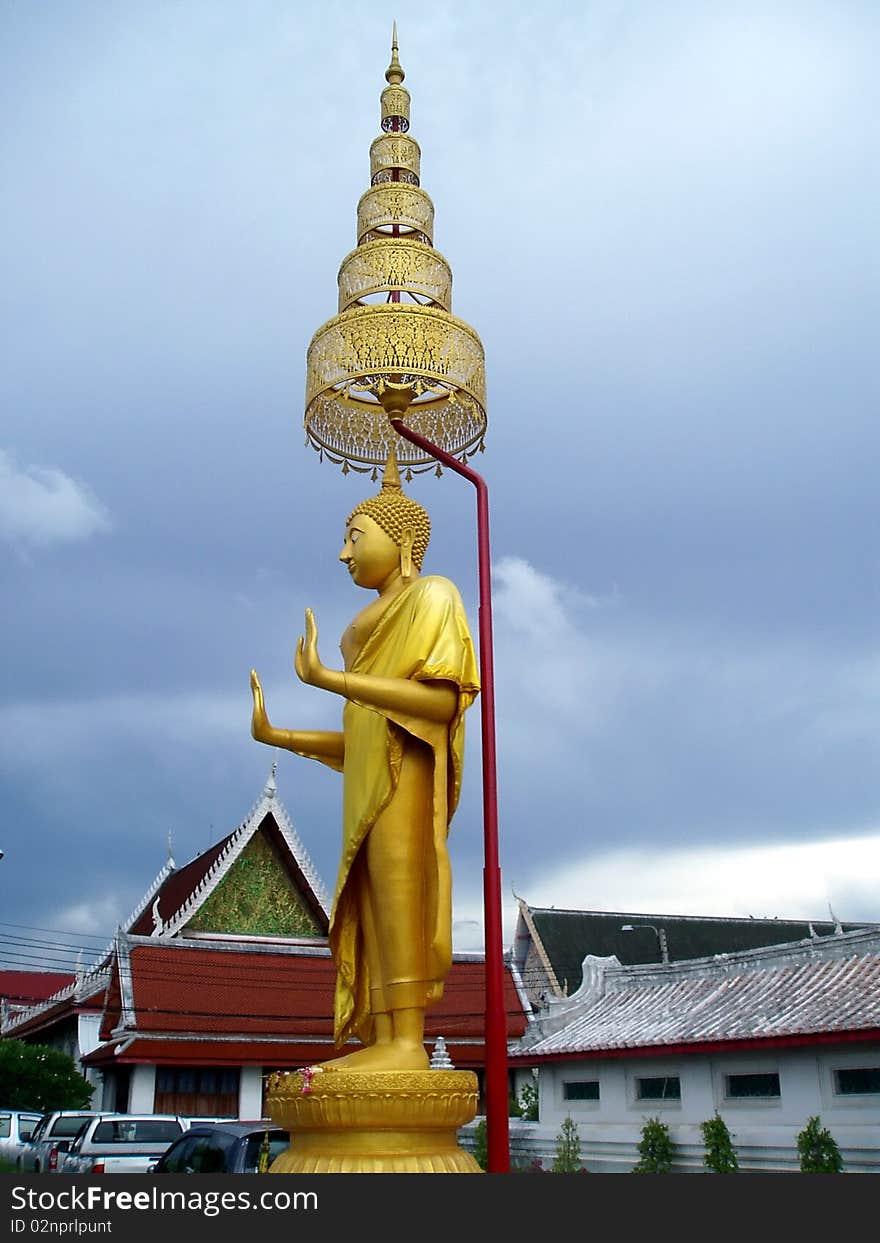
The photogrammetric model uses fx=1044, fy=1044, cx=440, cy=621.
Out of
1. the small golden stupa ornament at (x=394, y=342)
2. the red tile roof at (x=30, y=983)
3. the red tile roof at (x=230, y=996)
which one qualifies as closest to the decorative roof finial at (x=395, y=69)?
the small golden stupa ornament at (x=394, y=342)

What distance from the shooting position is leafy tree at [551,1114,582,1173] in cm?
970

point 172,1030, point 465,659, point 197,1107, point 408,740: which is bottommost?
point 197,1107

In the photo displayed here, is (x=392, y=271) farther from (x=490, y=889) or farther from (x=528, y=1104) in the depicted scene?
(x=528, y=1104)

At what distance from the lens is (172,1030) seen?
16.1m

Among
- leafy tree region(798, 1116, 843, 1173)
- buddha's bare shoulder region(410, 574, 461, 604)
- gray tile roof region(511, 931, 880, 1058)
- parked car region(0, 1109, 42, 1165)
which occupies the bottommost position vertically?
parked car region(0, 1109, 42, 1165)

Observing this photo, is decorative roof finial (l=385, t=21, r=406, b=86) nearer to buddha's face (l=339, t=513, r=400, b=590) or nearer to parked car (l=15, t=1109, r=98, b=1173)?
buddha's face (l=339, t=513, r=400, b=590)

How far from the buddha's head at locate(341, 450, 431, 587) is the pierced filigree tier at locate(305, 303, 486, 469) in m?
0.77

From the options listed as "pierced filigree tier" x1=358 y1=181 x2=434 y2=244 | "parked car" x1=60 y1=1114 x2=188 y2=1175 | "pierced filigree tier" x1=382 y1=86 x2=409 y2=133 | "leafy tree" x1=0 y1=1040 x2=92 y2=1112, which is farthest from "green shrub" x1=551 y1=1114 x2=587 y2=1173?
"leafy tree" x1=0 y1=1040 x2=92 y2=1112

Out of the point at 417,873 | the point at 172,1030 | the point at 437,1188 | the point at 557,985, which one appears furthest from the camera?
the point at 557,985

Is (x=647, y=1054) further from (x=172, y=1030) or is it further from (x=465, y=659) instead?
(x=172, y=1030)

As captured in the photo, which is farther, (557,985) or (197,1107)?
(557,985)

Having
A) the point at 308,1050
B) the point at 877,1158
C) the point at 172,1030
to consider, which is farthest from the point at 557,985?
the point at 877,1158

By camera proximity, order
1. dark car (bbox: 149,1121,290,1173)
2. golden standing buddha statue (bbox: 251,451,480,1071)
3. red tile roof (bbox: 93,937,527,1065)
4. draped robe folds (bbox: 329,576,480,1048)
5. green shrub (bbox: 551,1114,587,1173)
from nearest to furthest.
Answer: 1. golden standing buddha statue (bbox: 251,451,480,1071)
2. draped robe folds (bbox: 329,576,480,1048)
3. dark car (bbox: 149,1121,290,1173)
4. green shrub (bbox: 551,1114,587,1173)
5. red tile roof (bbox: 93,937,527,1065)

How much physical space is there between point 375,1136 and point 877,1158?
15.8ft
